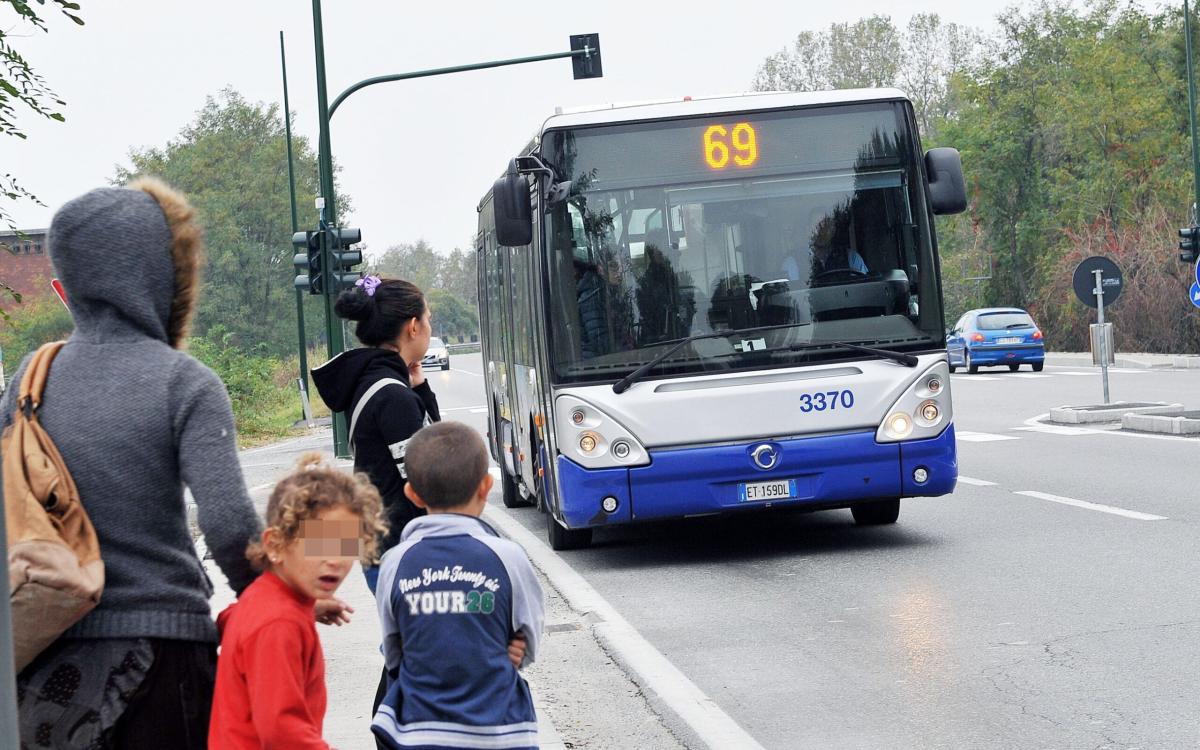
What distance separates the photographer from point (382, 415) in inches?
189

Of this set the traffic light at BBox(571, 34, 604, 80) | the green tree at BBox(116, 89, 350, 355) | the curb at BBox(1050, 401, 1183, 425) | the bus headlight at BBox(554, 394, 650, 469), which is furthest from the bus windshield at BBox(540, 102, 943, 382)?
the green tree at BBox(116, 89, 350, 355)

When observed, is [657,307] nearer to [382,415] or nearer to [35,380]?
[382,415]

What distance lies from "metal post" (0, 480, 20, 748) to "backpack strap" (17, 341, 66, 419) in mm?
420

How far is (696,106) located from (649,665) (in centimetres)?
490

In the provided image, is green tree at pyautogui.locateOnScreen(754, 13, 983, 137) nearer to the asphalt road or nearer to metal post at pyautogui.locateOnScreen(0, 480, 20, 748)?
the asphalt road

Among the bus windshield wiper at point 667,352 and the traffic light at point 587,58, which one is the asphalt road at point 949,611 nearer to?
the bus windshield wiper at point 667,352

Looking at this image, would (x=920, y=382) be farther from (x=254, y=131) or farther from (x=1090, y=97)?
(x=254, y=131)

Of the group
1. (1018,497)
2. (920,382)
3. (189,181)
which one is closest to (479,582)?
(920,382)

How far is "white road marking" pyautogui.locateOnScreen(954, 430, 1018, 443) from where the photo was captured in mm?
20219

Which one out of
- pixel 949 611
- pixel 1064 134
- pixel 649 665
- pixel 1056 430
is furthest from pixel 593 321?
pixel 1064 134

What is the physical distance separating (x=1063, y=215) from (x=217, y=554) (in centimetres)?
5818

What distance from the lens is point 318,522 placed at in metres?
3.17

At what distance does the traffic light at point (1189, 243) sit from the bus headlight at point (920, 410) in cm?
2935

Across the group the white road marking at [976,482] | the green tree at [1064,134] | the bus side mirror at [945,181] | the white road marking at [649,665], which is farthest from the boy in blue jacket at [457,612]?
the green tree at [1064,134]
